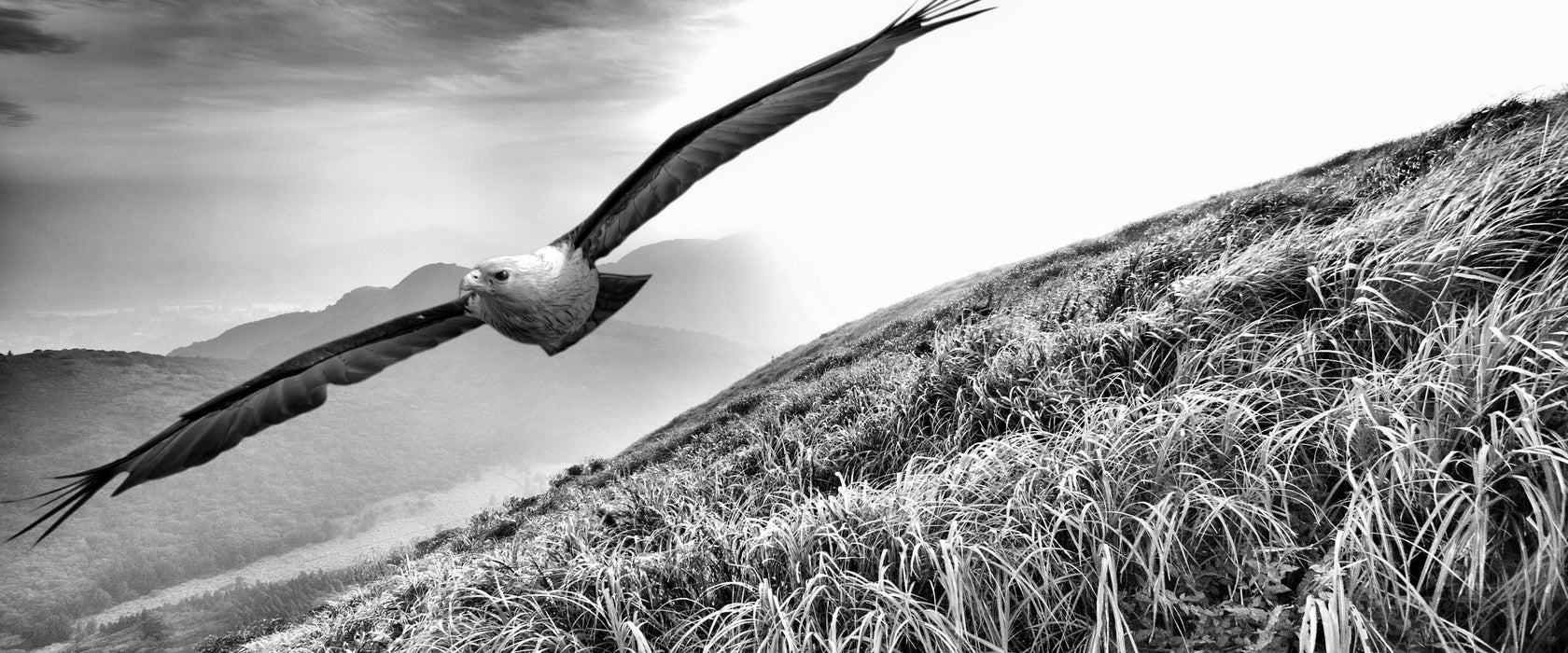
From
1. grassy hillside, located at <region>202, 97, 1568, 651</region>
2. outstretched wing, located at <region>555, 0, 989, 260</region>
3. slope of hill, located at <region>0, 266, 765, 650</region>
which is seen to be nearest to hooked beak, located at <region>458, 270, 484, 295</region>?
outstretched wing, located at <region>555, 0, 989, 260</region>

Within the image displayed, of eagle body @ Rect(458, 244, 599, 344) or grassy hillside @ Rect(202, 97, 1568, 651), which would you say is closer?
grassy hillside @ Rect(202, 97, 1568, 651)

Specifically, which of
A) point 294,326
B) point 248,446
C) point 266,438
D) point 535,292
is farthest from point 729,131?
point 294,326

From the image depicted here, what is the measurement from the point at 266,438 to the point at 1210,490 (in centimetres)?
8538

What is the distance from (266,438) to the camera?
64.9 meters

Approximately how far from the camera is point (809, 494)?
420 centimetres

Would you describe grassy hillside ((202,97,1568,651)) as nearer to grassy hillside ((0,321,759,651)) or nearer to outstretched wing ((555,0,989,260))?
outstretched wing ((555,0,989,260))

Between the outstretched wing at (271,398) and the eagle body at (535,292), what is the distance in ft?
0.63

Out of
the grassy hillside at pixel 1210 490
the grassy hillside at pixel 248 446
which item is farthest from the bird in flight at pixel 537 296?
the grassy hillside at pixel 248 446

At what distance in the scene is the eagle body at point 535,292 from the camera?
3.16 m

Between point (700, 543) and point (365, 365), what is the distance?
7.47 ft

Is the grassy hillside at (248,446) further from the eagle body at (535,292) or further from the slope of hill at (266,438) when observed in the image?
the eagle body at (535,292)

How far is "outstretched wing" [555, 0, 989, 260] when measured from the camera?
Answer: 2828 millimetres

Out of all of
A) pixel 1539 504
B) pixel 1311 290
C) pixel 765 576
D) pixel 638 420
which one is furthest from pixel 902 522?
pixel 638 420

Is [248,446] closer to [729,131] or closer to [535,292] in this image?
[535,292]
